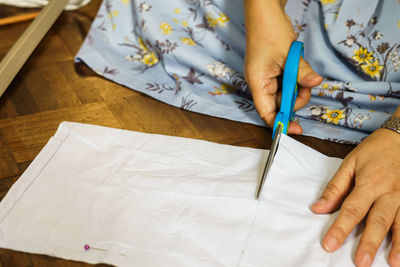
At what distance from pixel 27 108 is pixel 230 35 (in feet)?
1.42

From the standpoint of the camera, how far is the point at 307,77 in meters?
0.71

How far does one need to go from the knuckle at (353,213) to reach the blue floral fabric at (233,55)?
259mm

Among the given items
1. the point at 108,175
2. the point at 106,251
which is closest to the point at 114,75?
the point at 108,175

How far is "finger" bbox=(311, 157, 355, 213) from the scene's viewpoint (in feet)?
2.06

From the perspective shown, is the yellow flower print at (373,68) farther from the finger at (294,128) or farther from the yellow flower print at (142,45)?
the yellow flower print at (142,45)

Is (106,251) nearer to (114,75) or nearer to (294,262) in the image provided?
(294,262)

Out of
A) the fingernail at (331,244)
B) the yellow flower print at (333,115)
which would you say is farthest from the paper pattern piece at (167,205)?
the yellow flower print at (333,115)

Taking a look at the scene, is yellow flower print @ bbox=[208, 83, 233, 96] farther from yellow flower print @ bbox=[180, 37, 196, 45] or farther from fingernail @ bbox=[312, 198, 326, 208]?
fingernail @ bbox=[312, 198, 326, 208]

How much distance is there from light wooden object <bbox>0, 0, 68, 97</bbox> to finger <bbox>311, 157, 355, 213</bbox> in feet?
2.13

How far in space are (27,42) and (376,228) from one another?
0.83 m

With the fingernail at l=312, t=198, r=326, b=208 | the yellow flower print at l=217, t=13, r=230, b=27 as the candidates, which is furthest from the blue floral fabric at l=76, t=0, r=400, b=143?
the fingernail at l=312, t=198, r=326, b=208

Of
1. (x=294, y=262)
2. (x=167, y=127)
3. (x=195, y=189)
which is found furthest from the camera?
(x=167, y=127)

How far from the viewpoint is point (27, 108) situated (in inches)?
35.7

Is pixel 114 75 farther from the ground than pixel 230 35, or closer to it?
closer to it
